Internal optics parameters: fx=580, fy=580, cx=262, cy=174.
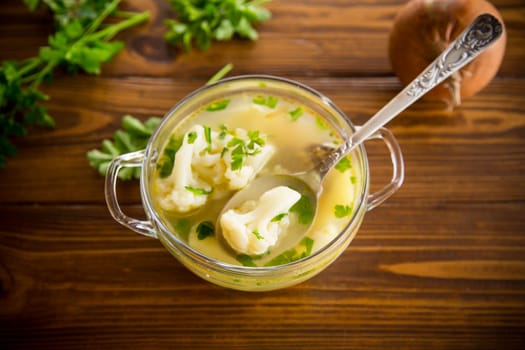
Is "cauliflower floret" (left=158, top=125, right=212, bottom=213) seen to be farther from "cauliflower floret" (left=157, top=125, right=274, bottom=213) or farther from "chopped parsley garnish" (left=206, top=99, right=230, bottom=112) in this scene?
"chopped parsley garnish" (left=206, top=99, right=230, bottom=112)

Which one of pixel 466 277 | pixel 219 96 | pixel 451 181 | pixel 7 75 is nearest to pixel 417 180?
pixel 451 181

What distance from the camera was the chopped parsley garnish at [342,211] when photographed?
131cm

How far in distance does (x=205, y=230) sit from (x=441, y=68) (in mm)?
615

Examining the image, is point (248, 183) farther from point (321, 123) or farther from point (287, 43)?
point (287, 43)

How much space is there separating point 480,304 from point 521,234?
0.23 meters

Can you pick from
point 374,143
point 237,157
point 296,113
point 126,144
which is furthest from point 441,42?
point 126,144

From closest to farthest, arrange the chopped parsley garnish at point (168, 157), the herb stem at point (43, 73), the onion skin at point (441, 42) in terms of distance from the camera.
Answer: the chopped parsley garnish at point (168, 157) → the onion skin at point (441, 42) → the herb stem at point (43, 73)

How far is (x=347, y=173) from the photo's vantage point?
1.37 meters

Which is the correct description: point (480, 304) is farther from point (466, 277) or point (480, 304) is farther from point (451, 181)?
point (451, 181)

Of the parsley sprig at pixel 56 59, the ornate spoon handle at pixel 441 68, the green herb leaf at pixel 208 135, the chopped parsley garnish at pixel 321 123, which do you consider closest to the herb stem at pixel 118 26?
the parsley sprig at pixel 56 59

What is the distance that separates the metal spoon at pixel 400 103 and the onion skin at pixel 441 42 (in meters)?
0.27

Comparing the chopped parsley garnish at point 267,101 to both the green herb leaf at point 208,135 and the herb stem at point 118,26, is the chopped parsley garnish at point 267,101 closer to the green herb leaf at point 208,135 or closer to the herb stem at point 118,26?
the green herb leaf at point 208,135

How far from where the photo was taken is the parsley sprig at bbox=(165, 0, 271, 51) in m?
1.65

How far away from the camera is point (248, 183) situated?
1.34 metres
